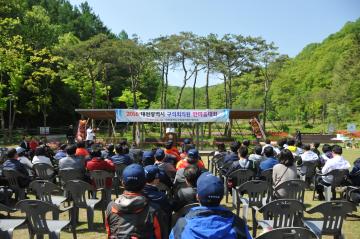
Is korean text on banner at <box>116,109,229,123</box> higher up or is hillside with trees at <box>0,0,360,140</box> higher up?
hillside with trees at <box>0,0,360,140</box>

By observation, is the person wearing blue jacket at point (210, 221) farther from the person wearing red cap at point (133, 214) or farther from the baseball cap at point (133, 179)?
the baseball cap at point (133, 179)

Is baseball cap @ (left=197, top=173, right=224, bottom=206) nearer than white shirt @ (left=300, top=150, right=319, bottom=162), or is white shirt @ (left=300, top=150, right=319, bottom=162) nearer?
baseball cap @ (left=197, top=173, right=224, bottom=206)

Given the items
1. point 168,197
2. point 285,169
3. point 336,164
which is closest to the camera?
point 168,197

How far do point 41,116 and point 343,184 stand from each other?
3715cm

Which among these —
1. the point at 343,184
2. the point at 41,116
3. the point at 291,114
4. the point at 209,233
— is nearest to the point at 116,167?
the point at 343,184

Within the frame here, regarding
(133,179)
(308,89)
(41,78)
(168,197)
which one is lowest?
(168,197)

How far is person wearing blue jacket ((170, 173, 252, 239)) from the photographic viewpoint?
108 inches

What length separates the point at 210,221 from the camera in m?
2.79

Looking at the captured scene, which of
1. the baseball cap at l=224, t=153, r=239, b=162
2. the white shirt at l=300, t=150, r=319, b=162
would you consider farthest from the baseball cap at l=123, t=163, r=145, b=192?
the white shirt at l=300, t=150, r=319, b=162

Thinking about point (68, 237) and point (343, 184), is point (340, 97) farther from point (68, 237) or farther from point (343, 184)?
point (68, 237)

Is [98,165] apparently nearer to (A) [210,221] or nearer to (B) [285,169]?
(B) [285,169]

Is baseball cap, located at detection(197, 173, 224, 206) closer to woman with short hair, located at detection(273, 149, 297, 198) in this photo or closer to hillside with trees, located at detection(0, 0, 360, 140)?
woman with short hair, located at detection(273, 149, 297, 198)

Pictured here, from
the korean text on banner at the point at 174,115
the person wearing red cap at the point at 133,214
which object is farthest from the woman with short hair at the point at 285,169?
the korean text on banner at the point at 174,115

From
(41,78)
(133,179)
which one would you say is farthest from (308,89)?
(133,179)
